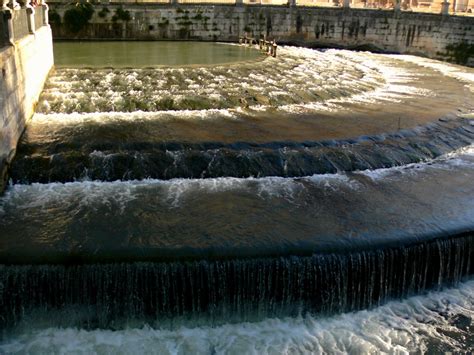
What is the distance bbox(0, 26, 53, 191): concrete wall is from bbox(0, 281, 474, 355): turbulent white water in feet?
14.7

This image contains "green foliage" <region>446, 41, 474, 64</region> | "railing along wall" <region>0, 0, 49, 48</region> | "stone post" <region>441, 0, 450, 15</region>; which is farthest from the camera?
"stone post" <region>441, 0, 450, 15</region>

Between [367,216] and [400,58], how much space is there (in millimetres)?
23648

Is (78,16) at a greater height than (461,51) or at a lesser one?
greater

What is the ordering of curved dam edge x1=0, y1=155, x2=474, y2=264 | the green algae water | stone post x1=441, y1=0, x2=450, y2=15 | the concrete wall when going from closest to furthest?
curved dam edge x1=0, y1=155, x2=474, y2=264
the concrete wall
the green algae water
stone post x1=441, y1=0, x2=450, y2=15

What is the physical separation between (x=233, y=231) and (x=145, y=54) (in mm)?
18525

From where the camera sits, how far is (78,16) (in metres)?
30.9

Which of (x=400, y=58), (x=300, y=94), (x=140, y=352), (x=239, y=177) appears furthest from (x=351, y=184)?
(x=400, y=58)

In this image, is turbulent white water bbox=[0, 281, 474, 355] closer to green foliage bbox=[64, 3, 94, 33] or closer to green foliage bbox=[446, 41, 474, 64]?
green foliage bbox=[446, 41, 474, 64]

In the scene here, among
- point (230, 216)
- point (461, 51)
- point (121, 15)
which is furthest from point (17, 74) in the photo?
point (461, 51)

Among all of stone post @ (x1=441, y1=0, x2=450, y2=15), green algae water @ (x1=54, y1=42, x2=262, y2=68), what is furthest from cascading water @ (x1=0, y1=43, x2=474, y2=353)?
stone post @ (x1=441, y1=0, x2=450, y2=15)

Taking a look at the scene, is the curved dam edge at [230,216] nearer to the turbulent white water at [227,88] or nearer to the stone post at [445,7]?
the turbulent white water at [227,88]

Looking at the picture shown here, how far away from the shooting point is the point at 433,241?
952cm

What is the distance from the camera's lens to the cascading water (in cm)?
817

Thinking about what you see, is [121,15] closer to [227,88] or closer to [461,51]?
[227,88]
